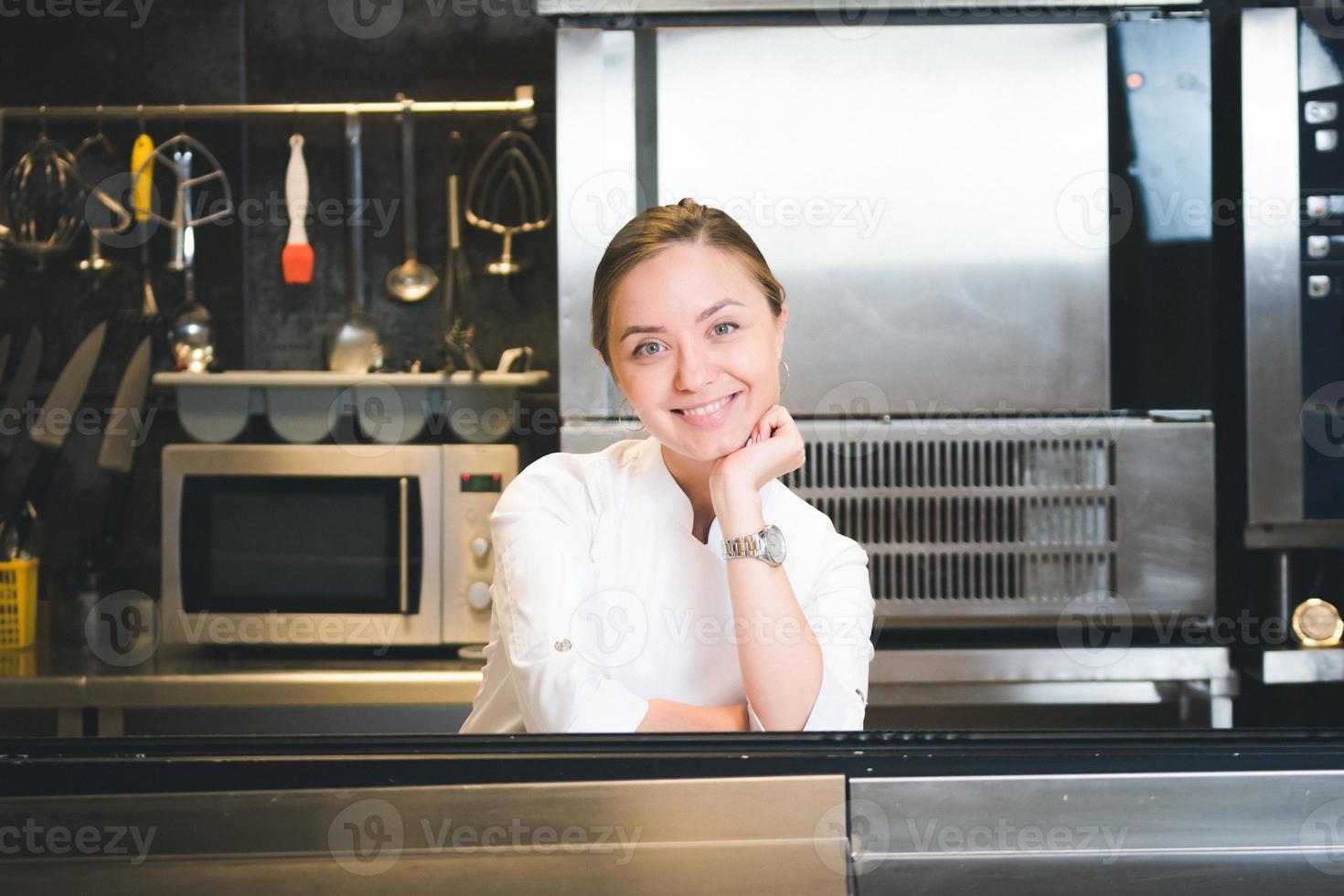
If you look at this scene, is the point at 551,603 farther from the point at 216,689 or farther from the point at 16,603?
the point at 16,603

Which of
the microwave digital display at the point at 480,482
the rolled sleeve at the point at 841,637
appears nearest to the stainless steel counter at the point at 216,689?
the microwave digital display at the point at 480,482

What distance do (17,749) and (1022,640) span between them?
132 centimetres

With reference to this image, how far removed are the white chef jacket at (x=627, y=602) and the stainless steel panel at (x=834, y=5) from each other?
0.70 m

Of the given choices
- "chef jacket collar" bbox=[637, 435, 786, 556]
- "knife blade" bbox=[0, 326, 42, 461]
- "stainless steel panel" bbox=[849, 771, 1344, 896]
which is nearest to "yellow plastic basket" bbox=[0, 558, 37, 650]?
"knife blade" bbox=[0, 326, 42, 461]

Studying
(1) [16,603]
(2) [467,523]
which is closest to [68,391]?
(1) [16,603]

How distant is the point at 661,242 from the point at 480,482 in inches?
35.1

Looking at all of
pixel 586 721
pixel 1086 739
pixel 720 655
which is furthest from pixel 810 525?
pixel 1086 739

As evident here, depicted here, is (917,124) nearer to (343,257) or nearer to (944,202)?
(944,202)

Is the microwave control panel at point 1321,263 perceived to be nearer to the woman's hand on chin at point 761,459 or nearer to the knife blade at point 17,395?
the woman's hand on chin at point 761,459

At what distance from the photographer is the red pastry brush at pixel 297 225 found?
196 cm

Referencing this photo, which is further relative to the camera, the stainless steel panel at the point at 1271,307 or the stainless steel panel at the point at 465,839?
the stainless steel panel at the point at 1271,307

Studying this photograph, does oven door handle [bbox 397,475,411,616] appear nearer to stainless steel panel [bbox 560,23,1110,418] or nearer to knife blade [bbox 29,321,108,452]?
stainless steel panel [bbox 560,23,1110,418]

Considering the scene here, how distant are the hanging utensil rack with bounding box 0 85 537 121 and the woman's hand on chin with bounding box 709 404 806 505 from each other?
121 cm

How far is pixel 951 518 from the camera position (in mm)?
1486
